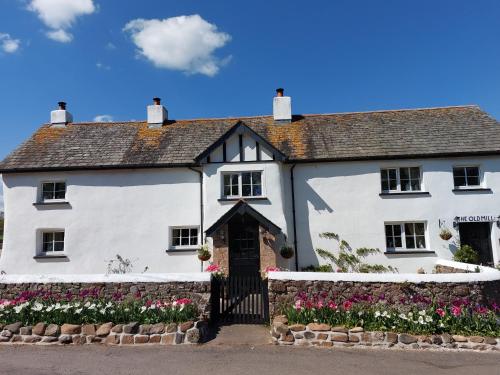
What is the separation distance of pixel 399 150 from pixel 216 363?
1181cm

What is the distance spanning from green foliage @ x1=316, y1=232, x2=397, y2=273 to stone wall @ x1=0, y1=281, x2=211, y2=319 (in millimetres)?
6545

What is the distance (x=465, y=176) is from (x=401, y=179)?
8.80 feet

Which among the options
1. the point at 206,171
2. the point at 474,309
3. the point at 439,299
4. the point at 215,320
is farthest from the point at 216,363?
the point at 206,171

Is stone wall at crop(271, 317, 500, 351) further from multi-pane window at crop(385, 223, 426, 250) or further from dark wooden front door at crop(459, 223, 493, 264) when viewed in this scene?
dark wooden front door at crop(459, 223, 493, 264)

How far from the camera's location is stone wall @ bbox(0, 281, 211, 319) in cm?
888

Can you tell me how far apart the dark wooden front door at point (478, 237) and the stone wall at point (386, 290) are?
549 cm

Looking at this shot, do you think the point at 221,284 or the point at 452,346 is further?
the point at 221,284

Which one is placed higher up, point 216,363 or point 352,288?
point 352,288

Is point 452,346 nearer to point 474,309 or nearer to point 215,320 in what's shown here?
point 474,309

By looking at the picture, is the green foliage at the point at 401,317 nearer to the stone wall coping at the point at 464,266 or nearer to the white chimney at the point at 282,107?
the stone wall coping at the point at 464,266

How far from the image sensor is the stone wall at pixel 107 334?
783 centimetres

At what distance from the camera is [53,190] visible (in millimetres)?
14992

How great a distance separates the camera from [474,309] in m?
8.27

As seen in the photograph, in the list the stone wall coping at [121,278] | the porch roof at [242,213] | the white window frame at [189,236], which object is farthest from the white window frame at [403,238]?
the stone wall coping at [121,278]
